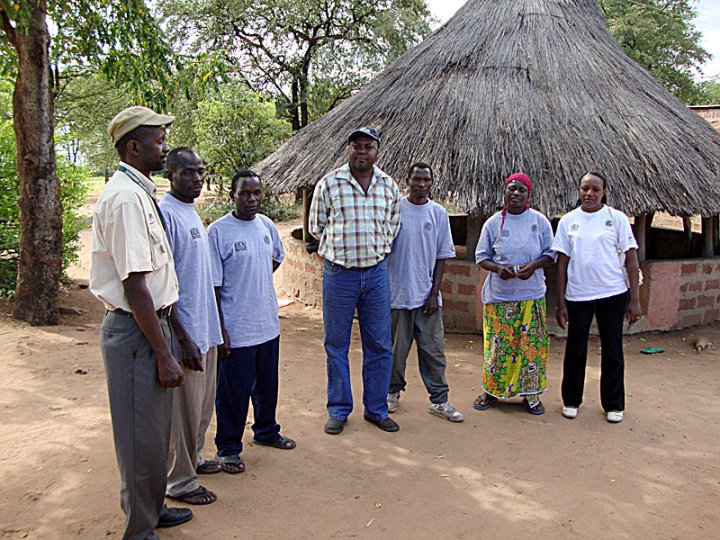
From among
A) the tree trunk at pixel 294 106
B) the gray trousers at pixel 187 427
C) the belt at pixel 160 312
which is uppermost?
the tree trunk at pixel 294 106

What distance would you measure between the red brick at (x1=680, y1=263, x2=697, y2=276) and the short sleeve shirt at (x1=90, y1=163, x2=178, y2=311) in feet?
19.8

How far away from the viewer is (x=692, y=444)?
3904 millimetres

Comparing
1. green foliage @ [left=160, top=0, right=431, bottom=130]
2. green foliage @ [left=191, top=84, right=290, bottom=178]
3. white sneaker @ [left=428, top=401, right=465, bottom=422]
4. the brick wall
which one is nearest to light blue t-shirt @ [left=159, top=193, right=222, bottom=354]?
white sneaker @ [left=428, top=401, right=465, bottom=422]

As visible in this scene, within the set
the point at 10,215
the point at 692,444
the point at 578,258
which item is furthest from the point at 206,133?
the point at 692,444

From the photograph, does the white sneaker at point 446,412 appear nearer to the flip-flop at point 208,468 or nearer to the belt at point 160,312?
the flip-flop at point 208,468

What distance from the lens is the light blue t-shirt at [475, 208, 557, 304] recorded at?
13.6ft

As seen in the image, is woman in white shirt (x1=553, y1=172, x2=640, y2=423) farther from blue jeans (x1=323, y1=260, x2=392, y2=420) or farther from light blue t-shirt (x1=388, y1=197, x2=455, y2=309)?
blue jeans (x1=323, y1=260, x2=392, y2=420)

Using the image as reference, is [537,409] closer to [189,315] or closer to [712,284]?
[189,315]

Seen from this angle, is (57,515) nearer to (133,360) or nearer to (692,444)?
(133,360)

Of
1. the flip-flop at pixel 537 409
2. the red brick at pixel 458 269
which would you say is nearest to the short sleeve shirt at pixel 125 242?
the flip-flop at pixel 537 409

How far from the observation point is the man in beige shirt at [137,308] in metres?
2.31

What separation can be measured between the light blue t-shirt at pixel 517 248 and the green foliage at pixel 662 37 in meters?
17.5

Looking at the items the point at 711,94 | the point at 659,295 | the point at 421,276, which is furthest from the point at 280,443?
the point at 711,94

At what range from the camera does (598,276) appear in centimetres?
400
